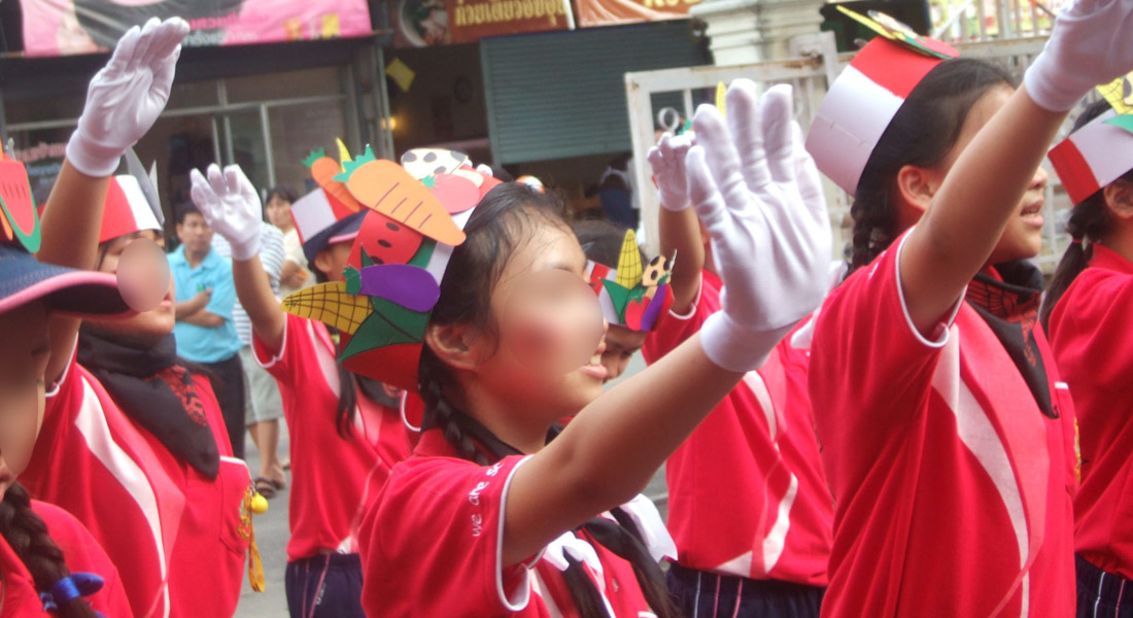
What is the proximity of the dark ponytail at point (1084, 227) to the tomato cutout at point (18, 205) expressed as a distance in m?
2.35

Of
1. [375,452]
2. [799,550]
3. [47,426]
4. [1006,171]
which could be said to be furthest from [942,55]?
[375,452]

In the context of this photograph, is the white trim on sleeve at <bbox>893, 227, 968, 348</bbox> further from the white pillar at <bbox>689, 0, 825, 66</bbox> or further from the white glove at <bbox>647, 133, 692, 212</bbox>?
the white pillar at <bbox>689, 0, 825, 66</bbox>

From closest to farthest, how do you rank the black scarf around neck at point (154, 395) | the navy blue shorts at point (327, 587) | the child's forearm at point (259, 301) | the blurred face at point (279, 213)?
the black scarf around neck at point (154, 395) → the child's forearm at point (259, 301) → the navy blue shorts at point (327, 587) → the blurred face at point (279, 213)

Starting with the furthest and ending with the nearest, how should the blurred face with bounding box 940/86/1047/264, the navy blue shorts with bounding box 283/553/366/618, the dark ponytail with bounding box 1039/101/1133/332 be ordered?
the navy blue shorts with bounding box 283/553/366/618 → the dark ponytail with bounding box 1039/101/1133/332 → the blurred face with bounding box 940/86/1047/264

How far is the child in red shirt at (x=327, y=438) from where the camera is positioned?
4559 millimetres

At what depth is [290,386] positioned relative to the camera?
15.2 feet

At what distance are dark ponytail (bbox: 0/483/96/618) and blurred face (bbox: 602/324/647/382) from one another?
168 centimetres

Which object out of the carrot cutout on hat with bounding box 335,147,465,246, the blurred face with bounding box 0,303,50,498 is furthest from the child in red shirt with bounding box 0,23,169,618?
the carrot cutout on hat with bounding box 335,147,465,246

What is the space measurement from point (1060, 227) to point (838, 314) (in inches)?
233

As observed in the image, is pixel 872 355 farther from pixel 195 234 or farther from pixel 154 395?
pixel 195 234

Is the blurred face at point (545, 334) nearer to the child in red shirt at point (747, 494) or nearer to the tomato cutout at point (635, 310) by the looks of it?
the tomato cutout at point (635, 310)

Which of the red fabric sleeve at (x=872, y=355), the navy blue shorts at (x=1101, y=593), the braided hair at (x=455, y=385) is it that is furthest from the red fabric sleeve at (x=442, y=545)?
the navy blue shorts at (x=1101, y=593)

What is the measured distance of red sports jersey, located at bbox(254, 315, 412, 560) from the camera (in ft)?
15.0

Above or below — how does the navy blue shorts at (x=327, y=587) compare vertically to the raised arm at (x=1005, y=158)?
below
